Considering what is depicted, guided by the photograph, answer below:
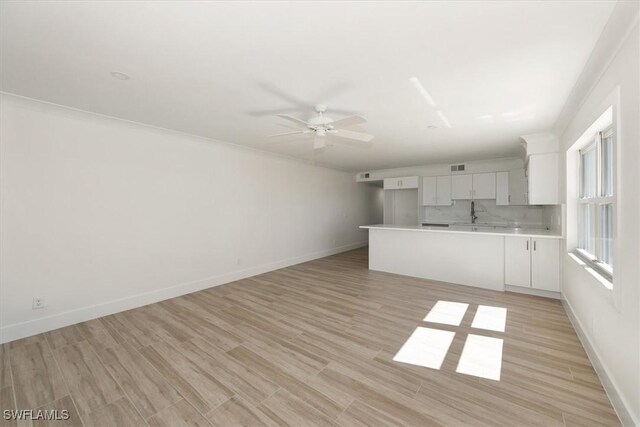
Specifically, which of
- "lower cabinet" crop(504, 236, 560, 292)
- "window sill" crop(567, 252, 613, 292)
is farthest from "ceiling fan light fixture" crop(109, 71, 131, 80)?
"lower cabinet" crop(504, 236, 560, 292)

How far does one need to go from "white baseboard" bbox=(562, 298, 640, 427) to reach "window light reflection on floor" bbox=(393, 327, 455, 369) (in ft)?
3.41

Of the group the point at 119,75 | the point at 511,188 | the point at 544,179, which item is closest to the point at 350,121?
the point at 119,75

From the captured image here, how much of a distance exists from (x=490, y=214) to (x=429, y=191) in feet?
4.89

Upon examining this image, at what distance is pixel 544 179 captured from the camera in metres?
3.94

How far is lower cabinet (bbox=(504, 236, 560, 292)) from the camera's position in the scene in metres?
3.73

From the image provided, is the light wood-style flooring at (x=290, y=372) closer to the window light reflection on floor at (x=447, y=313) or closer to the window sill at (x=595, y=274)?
the window light reflection on floor at (x=447, y=313)

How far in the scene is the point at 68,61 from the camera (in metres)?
2.06

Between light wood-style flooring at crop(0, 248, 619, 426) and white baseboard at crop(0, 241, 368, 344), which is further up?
white baseboard at crop(0, 241, 368, 344)

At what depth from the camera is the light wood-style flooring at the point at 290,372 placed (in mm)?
1707

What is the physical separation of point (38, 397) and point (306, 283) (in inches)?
129

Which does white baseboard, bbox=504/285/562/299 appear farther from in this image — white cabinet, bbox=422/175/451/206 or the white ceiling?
white cabinet, bbox=422/175/451/206

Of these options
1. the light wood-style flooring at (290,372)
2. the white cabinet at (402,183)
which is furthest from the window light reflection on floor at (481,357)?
the white cabinet at (402,183)

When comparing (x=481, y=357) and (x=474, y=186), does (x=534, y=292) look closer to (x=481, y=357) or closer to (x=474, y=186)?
(x=481, y=357)

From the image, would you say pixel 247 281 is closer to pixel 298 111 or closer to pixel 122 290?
pixel 122 290
